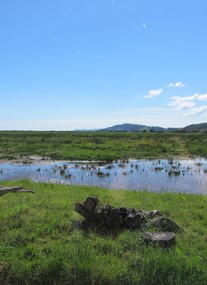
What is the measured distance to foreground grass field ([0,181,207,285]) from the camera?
246 inches

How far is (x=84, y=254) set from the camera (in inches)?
268

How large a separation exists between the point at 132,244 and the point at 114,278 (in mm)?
1196

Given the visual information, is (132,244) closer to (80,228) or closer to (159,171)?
(80,228)

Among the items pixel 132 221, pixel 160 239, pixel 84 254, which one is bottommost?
pixel 84 254

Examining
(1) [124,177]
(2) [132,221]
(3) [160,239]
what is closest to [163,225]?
(2) [132,221]

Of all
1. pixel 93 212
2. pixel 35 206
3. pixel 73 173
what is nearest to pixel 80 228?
pixel 93 212

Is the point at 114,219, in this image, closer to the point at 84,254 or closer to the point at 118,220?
the point at 118,220

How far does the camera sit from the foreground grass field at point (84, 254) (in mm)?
6255

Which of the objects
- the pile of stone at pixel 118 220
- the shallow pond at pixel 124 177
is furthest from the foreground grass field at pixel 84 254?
the shallow pond at pixel 124 177

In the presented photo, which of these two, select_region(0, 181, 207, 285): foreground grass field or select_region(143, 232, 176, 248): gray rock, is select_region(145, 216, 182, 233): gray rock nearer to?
select_region(0, 181, 207, 285): foreground grass field

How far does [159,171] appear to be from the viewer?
25703 millimetres

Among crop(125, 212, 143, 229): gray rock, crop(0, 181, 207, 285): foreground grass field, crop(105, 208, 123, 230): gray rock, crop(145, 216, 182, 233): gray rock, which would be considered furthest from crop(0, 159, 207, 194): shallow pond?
crop(105, 208, 123, 230): gray rock

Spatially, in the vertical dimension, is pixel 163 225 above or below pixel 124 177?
above

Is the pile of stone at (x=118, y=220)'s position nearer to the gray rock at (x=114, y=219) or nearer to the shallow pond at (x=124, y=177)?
the gray rock at (x=114, y=219)
